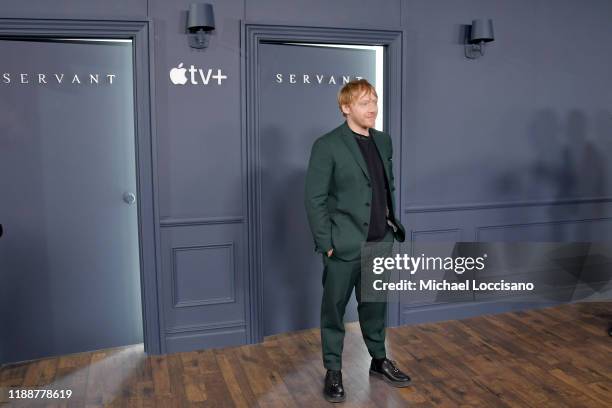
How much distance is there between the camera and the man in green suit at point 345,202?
3.04 metres

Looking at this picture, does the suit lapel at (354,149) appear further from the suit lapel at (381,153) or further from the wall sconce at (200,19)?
the wall sconce at (200,19)

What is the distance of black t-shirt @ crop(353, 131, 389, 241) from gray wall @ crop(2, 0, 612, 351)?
1.02 m

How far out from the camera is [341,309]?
3.20 metres

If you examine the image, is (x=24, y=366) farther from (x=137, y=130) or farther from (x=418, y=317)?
(x=418, y=317)

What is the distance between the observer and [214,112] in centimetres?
379

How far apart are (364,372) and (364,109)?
1529mm

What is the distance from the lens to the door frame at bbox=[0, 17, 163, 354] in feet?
11.2

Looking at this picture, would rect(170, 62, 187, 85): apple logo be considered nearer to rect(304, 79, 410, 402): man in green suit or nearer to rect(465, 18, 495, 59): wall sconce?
rect(304, 79, 410, 402): man in green suit

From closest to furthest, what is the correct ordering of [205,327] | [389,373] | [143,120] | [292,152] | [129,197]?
[389,373]
[143,120]
[129,197]
[205,327]
[292,152]

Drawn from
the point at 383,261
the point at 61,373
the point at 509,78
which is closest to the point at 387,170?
the point at 383,261

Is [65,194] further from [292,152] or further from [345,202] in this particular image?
[345,202]

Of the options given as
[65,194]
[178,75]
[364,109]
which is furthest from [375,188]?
[65,194]

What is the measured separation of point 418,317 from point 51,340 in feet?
8.20

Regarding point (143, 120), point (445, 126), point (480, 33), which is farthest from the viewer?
point (445, 126)
